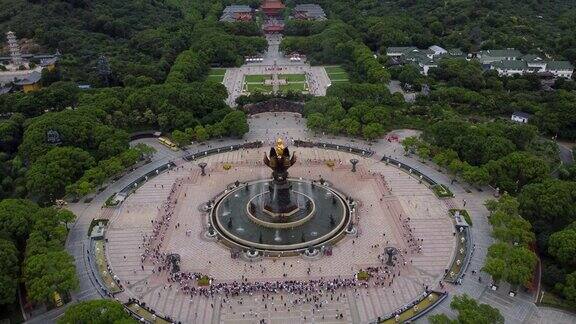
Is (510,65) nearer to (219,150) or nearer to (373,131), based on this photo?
(373,131)

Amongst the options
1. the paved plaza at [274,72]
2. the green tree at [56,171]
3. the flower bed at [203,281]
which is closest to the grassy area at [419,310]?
the flower bed at [203,281]

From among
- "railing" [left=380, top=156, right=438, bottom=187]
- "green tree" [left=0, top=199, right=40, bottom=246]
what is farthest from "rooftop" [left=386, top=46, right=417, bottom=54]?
"green tree" [left=0, top=199, right=40, bottom=246]

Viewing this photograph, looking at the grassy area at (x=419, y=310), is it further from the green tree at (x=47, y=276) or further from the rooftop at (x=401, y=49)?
the rooftop at (x=401, y=49)

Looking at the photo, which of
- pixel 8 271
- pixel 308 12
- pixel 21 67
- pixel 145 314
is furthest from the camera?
pixel 308 12

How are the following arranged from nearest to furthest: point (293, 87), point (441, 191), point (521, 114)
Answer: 1. point (441, 191)
2. point (521, 114)
3. point (293, 87)

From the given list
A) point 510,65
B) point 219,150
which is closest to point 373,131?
point 219,150

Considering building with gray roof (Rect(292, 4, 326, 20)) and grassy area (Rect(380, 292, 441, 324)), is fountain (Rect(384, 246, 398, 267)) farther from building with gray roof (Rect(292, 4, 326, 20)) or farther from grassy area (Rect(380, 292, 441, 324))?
building with gray roof (Rect(292, 4, 326, 20))
